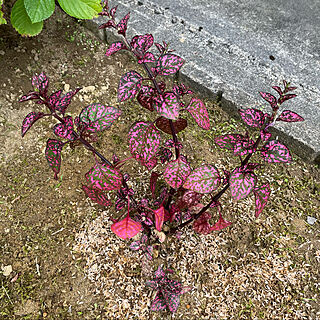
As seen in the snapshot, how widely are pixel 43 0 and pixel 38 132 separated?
2.64ft

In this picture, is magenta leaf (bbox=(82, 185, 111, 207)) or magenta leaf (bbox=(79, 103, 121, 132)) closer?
magenta leaf (bbox=(79, 103, 121, 132))

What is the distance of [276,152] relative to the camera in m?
1.08

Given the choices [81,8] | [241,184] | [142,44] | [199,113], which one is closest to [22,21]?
[81,8]

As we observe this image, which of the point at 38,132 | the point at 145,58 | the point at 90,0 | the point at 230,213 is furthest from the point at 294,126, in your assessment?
the point at 38,132

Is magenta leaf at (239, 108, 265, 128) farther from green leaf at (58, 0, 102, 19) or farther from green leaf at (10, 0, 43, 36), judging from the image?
green leaf at (10, 0, 43, 36)

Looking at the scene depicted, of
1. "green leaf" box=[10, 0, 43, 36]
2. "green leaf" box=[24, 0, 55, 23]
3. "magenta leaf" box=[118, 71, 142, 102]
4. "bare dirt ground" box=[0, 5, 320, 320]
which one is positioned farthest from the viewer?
"green leaf" box=[10, 0, 43, 36]

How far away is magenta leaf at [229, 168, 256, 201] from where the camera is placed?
3.66 ft

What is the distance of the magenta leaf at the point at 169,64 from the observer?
109 centimetres

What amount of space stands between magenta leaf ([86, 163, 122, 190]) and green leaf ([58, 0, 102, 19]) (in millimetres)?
1191

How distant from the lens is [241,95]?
222 cm

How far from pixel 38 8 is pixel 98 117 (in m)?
1.07

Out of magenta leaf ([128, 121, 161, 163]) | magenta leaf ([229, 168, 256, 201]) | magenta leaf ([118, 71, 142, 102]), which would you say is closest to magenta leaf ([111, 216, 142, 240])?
magenta leaf ([128, 121, 161, 163])

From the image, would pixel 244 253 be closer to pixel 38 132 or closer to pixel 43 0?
pixel 38 132

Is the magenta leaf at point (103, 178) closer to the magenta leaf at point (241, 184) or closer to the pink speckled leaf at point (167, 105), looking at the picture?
the pink speckled leaf at point (167, 105)
